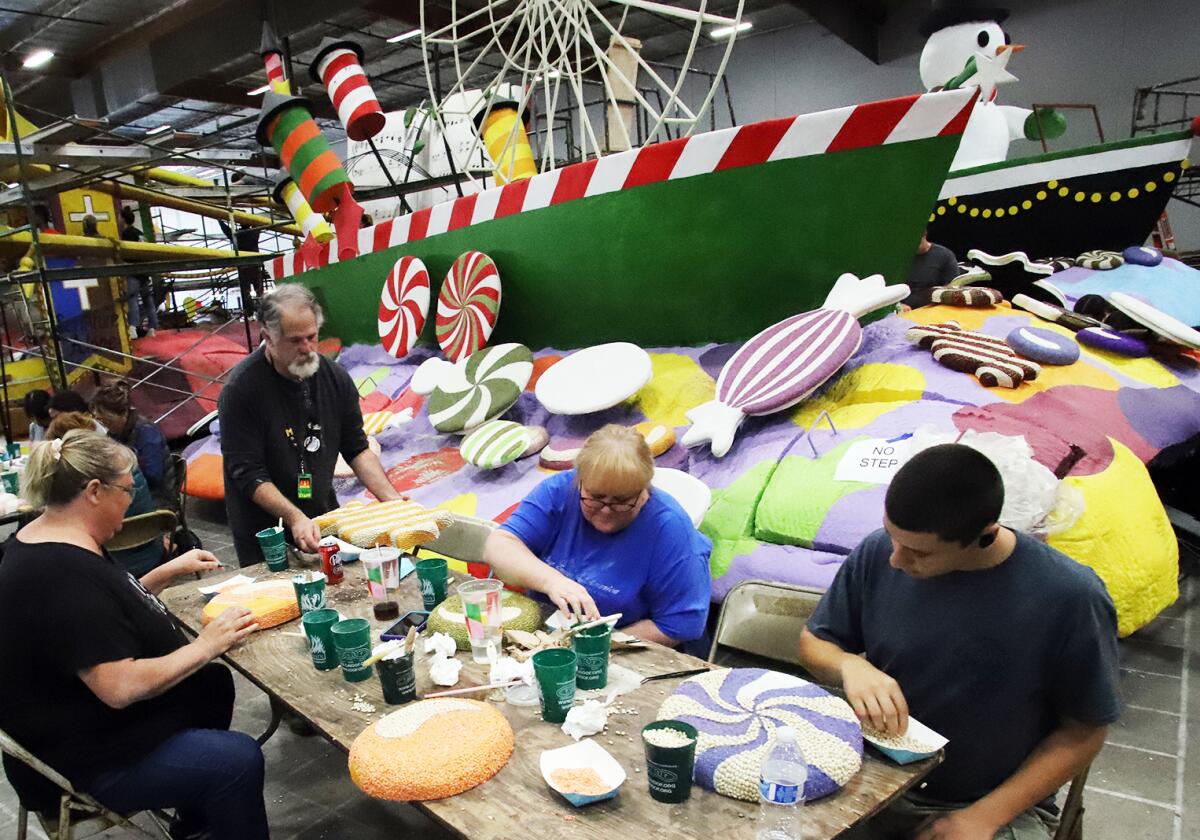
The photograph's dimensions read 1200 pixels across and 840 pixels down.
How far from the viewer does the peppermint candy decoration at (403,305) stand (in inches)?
234

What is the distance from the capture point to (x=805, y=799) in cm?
137

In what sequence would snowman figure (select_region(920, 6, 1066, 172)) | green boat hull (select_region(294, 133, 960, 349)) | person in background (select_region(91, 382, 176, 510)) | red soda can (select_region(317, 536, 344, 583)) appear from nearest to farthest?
red soda can (select_region(317, 536, 344, 583))
green boat hull (select_region(294, 133, 960, 349))
person in background (select_region(91, 382, 176, 510))
snowman figure (select_region(920, 6, 1066, 172))

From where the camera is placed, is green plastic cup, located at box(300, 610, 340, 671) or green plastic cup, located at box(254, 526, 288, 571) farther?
green plastic cup, located at box(254, 526, 288, 571)

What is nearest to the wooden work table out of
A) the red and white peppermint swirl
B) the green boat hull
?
the green boat hull

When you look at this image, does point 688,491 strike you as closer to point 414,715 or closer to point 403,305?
point 414,715

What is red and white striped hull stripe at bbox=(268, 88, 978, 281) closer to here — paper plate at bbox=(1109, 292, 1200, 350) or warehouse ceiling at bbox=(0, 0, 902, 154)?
paper plate at bbox=(1109, 292, 1200, 350)

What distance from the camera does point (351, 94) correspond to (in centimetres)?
568

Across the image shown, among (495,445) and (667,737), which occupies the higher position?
(667,737)

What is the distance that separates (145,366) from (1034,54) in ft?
47.0

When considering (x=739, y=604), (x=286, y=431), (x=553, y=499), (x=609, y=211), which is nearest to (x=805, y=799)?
(x=739, y=604)

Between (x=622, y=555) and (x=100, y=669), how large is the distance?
138 centimetres

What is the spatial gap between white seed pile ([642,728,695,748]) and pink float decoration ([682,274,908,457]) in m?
2.34

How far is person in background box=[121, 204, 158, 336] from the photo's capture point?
11234mm

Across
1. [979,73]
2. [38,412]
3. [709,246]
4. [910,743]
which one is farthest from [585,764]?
[979,73]
